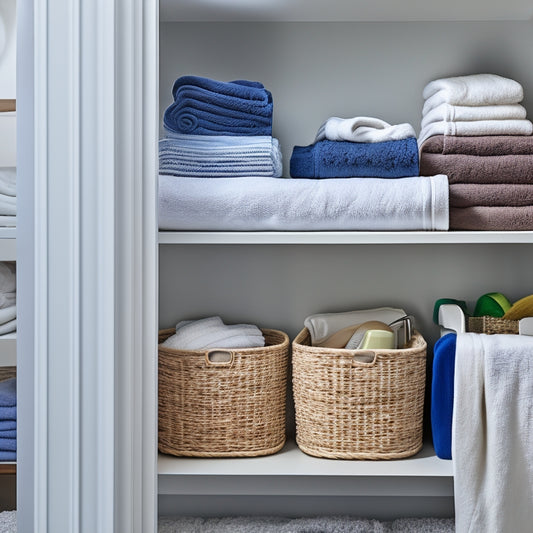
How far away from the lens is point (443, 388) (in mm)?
1092

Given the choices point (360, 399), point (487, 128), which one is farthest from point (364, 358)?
point (487, 128)

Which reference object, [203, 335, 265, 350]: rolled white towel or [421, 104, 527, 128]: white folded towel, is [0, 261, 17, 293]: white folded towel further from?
[421, 104, 527, 128]: white folded towel

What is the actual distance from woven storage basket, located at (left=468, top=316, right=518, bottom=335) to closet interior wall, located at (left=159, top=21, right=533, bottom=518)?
0.10 m

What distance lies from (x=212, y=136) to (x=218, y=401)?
46cm

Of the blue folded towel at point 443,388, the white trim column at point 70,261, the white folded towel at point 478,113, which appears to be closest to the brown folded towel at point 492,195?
the white folded towel at point 478,113

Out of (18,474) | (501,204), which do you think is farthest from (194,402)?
(501,204)

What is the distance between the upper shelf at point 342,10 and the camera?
1.18 meters

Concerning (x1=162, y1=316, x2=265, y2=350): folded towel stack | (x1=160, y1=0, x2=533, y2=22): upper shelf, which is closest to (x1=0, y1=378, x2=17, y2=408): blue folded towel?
(x1=162, y1=316, x2=265, y2=350): folded towel stack

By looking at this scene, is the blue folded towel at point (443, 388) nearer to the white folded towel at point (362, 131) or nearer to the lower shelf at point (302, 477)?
the lower shelf at point (302, 477)

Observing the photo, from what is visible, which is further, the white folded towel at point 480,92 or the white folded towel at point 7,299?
the white folded towel at point 480,92

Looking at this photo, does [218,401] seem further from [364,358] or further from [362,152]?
[362,152]


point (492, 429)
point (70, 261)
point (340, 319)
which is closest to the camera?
point (70, 261)

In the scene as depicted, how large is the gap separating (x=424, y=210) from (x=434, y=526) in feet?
1.99

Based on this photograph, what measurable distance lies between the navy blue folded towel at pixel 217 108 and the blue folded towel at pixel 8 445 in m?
0.58
